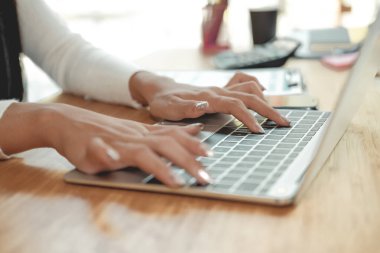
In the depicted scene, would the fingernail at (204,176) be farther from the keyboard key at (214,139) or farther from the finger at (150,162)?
the keyboard key at (214,139)

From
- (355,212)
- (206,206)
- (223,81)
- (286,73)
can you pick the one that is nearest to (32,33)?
(223,81)

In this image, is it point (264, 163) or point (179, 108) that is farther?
point (179, 108)

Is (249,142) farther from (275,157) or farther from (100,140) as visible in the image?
(100,140)

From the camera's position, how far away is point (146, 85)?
1042 mm

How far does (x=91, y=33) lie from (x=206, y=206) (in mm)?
3854

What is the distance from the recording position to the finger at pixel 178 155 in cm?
61

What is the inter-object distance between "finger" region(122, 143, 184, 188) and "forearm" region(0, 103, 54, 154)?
16 centimetres

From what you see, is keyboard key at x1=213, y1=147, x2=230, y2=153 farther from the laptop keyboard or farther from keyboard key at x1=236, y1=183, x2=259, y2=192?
keyboard key at x1=236, y1=183, x2=259, y2=192

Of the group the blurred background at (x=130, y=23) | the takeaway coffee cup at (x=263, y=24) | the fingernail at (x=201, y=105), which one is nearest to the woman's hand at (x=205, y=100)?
the fingernail at (x=201, y=105)

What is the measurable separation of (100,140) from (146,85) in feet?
1.27

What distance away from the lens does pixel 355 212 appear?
1.81ft

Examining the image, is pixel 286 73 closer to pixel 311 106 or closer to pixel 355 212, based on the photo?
pixel 311 106

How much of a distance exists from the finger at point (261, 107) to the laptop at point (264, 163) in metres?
0.02

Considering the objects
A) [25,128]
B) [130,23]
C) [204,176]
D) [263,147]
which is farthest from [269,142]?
[130,23]
